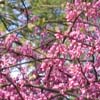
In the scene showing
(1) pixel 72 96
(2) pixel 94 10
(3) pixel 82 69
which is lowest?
Result: (1) pixel 72 96

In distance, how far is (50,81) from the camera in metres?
4.68

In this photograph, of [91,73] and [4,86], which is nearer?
[4,86]

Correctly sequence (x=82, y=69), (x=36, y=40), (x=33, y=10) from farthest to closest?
1. (x=33, y=10)
2. (x=36, y=40)
3. (x=82, y=69)

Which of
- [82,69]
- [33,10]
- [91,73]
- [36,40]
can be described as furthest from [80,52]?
[33,10]

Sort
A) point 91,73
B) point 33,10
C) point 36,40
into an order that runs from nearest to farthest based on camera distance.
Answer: point 91,73 → point 36,40 → point 33,10

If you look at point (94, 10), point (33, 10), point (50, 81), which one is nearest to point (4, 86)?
point (50, 81)

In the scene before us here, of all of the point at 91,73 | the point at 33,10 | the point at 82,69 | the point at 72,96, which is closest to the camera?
the point at 72,96

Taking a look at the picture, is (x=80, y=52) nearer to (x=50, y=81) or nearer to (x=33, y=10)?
(x=50, y=81)

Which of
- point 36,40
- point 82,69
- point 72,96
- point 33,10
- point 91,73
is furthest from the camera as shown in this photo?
point 33,10

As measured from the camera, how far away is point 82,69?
4461 mm

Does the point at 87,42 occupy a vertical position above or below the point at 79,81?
above

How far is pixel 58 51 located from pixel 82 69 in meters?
0.33

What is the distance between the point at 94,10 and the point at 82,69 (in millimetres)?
950

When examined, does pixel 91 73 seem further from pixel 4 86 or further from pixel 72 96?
pixel 4 86
